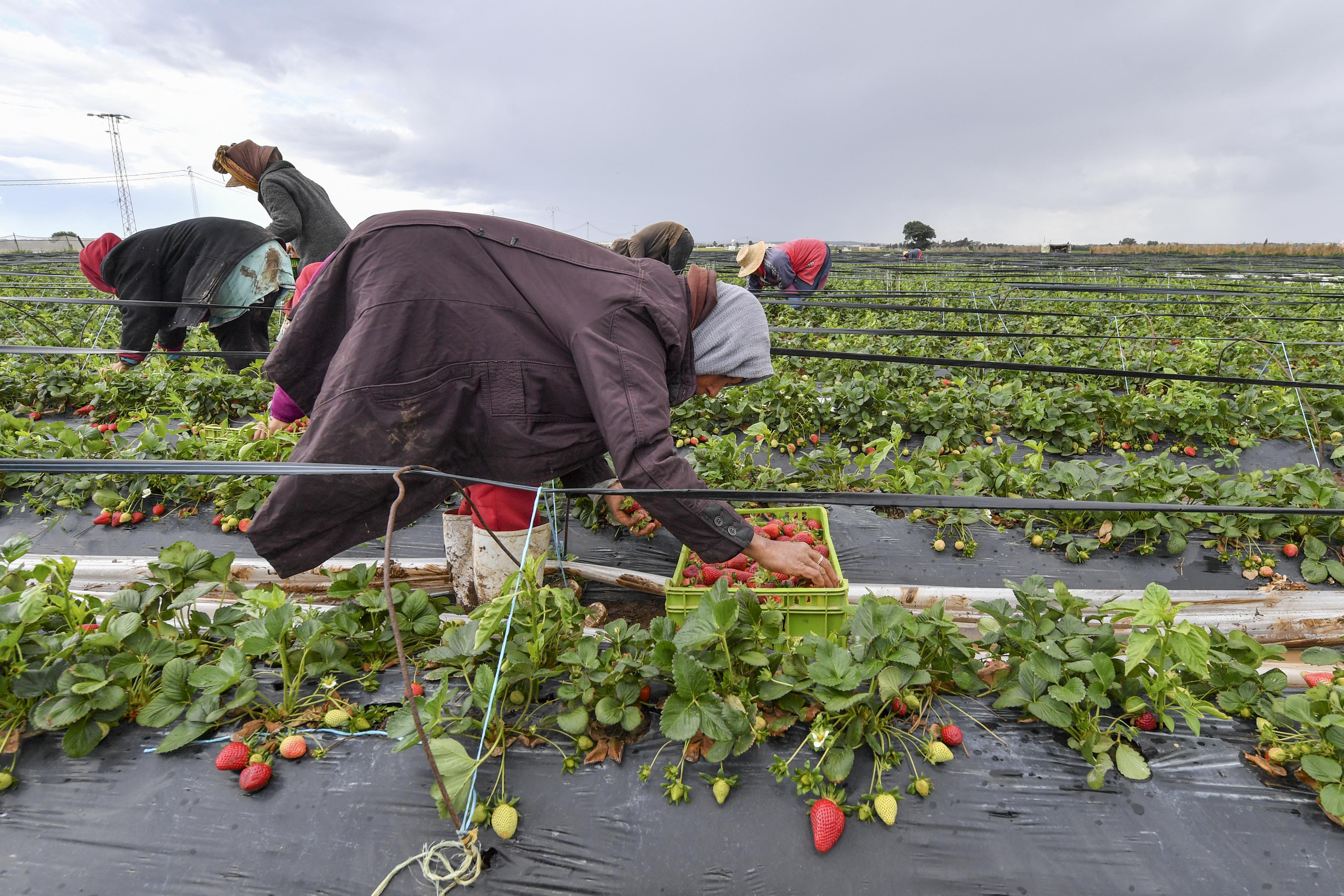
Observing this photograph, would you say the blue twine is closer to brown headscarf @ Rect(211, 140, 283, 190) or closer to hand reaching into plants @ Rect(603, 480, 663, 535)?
hand reaching into plants @ Rect(603, 480, 663, 535)

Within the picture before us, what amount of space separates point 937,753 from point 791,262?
23.4ft

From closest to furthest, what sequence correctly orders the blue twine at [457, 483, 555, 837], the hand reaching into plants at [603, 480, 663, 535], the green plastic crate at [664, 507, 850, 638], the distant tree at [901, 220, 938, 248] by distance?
the blue twine at [457, 483, 555, 837]
the green plastic crate at [664, 507, 850, 638]
the hand reaching into plants at [603, 480, 663, 535]
the distant tree at [901, 220, 938, 248]

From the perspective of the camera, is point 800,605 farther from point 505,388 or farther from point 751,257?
point 751,257

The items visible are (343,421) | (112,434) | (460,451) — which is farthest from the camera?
(112,434)

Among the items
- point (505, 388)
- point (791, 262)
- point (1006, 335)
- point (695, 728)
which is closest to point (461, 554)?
point (505, 388)

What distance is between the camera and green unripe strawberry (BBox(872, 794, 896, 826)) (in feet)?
4.17

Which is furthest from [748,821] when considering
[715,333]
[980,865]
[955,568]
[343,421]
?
[955,568]

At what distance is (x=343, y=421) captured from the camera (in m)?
1.63

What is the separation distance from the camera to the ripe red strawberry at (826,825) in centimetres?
124

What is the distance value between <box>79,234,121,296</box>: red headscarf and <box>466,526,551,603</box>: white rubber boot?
12.8ft

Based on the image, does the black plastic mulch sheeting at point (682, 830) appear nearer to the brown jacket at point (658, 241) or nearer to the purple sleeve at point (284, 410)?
the purple sleeve at point (284, 410)

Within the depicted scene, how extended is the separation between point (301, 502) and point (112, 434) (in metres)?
2.80

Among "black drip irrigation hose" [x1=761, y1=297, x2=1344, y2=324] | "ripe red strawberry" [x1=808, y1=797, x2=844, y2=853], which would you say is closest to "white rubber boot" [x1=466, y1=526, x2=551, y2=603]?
"ripe red strawberry" [x1=808, y1=797, x2=844, y2=853]

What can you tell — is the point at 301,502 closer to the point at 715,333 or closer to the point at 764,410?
the point at 715,333
